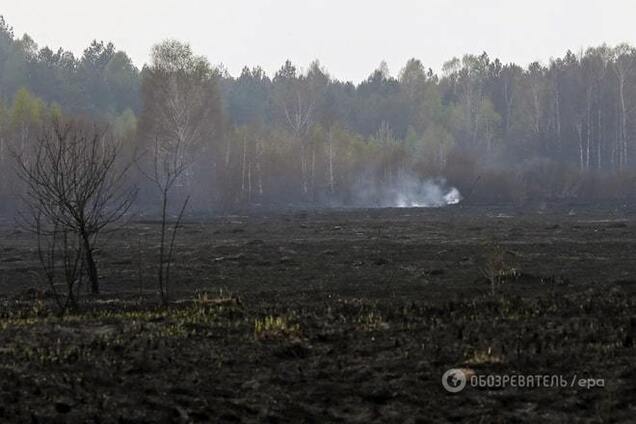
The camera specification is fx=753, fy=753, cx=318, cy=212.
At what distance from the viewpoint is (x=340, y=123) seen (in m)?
94.9

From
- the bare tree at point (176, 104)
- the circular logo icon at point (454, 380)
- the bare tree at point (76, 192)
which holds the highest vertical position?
the bare tree at point (176, 104)

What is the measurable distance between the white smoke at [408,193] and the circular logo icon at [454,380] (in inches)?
2363

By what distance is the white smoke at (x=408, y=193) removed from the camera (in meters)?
71.4

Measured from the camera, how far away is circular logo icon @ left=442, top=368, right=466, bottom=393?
30.5 ft

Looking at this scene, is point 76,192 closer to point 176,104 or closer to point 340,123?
point 176,104

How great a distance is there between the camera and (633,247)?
91.9 ft

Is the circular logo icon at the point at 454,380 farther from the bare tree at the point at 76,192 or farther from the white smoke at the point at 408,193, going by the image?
the white smoke at the point at 408,193

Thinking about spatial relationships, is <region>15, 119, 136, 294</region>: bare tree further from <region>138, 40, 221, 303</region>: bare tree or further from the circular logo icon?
<region>138, 40, 221, 303</region>: bare tree

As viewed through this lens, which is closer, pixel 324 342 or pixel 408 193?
pixel 324 342

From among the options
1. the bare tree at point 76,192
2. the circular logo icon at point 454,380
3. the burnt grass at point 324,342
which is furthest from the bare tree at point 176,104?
the circular logo icon at point 454,380

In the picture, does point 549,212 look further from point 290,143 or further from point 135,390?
point 135,390

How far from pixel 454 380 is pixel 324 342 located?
2.90 metres

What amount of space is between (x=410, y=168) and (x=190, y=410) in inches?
2791

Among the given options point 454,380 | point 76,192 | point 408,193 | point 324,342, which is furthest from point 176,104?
point 454,380
